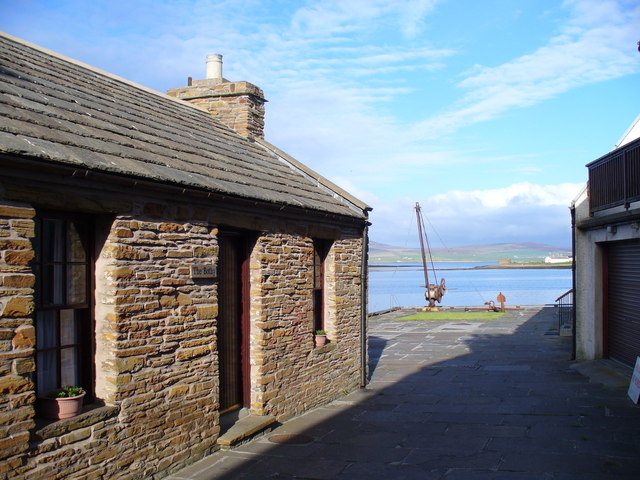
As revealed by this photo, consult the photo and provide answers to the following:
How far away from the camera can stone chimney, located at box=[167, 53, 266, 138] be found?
13.9 meters

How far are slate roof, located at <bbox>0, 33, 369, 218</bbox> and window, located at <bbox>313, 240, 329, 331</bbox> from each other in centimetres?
83

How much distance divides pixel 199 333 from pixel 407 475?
3.16 meters

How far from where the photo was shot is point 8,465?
224 inches

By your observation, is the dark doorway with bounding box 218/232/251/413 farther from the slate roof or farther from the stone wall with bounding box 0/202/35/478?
the stone wall with bounding box 0/202/35/478

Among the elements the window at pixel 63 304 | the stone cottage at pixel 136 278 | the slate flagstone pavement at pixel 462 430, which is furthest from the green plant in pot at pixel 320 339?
the window at pixel 63 304

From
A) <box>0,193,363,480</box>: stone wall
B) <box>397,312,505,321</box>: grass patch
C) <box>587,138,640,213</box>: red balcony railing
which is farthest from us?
<box>397,312,505,321</box>: grass patch

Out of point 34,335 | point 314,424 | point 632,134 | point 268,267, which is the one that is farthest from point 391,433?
point 632,134

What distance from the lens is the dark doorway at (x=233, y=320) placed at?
31.9 feet

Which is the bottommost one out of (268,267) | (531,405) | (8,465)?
(531,405)

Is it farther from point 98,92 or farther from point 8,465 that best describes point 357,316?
point 8,465

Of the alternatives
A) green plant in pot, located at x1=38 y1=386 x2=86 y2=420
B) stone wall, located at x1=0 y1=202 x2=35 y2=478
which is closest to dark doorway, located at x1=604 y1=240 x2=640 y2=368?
green plant in pot, located at x1=38 y1=386 x2=86 y2=420

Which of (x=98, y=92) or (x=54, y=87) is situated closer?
(x=54, y=87)

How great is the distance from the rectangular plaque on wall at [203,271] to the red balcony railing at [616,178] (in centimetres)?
876

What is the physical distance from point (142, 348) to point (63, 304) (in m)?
1.04
